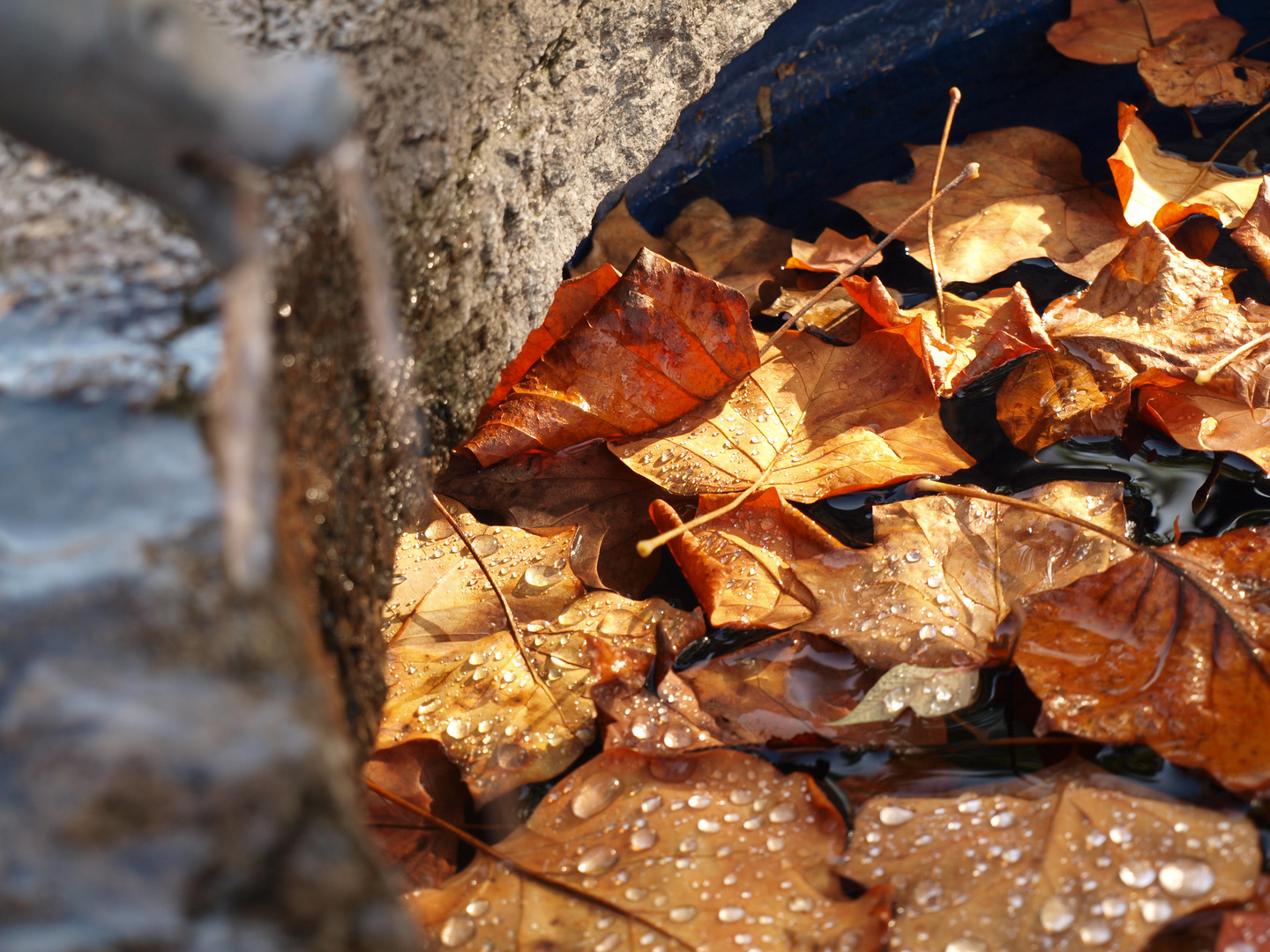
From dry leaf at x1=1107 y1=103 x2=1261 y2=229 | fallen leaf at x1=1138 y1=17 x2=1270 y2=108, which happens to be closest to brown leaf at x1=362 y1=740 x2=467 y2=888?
dry leaf at x1=1107 y1=103 x2=1261 y2=229

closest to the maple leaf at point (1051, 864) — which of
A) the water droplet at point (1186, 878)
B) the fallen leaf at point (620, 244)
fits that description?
the water droplet at point (1186, 878)

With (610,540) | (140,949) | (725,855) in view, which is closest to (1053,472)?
(610,540)

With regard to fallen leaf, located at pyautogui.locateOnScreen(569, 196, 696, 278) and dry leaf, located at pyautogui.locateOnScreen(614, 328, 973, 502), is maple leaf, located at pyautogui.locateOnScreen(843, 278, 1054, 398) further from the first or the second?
fallen leaf, located at pyautogui.locateOnScreen(569, 196, 696, 278)

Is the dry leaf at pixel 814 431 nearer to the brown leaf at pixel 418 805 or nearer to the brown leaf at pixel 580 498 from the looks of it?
the brown leaf at pixel 580 498

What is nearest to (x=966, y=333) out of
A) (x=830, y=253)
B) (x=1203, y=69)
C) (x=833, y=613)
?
(x=830, y=253)

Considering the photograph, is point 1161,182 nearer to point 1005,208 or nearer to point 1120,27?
point 1005,208

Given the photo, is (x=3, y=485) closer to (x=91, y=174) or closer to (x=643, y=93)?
(x=91, y=174)
